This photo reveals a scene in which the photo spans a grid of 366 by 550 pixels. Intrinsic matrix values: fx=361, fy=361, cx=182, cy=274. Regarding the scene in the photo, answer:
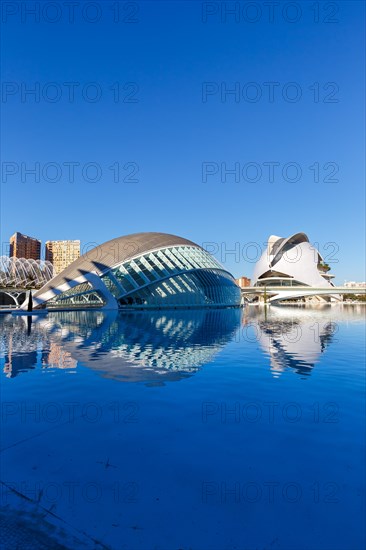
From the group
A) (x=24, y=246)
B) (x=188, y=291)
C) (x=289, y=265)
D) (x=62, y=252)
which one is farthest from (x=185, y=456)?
(x=62, y=252)

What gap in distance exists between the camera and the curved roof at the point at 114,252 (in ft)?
137

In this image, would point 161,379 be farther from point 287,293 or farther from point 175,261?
point 287,293

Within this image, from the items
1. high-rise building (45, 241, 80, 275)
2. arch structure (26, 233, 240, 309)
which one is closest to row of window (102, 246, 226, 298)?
arch structure (26, 233, 240, 309)

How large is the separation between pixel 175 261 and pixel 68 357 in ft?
112

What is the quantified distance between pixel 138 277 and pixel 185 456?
38.3m

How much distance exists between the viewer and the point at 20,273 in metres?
79.6

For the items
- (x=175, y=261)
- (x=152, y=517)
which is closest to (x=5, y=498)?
(x=152, y=517)

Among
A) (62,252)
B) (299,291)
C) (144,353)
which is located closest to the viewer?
(144,353)

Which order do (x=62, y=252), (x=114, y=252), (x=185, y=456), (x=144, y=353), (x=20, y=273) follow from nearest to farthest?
(x=185, y=456) → (x=144, y=353) → (x=114, y=252) → (x=20, y=273) → (x=62, y=252)

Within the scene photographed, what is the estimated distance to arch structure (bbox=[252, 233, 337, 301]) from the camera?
100750mm

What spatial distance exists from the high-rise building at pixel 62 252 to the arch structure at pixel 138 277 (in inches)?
3518

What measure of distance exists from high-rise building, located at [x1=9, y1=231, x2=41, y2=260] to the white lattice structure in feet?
108

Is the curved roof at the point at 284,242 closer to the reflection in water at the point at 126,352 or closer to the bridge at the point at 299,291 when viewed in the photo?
the bridge at the point at 299,291

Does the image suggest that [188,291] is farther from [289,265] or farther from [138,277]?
[289,265]
